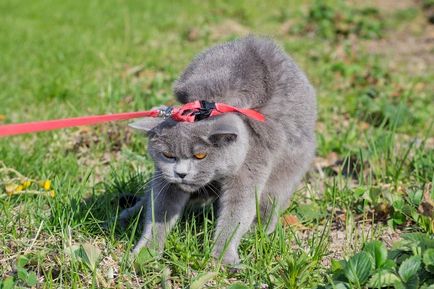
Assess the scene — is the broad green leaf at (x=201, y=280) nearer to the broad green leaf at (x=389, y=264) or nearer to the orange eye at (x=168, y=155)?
the orange eye at (x=168, y=155)

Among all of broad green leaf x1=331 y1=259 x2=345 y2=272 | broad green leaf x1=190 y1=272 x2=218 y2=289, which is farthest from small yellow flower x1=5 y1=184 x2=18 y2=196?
broad green leaf x1=331 y1=259 x2=345 y2=272

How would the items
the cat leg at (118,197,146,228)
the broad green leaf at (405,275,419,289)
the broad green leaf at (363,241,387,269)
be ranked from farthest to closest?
1. the cat leg at (118,197,146,228)
2. the broad green leaf at (363,241,387,269)
3. the broad green leaf at (405,275,419,289)

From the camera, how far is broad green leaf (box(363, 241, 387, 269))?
6.96 feet

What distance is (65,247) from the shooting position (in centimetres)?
239

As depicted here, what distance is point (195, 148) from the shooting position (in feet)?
8.09

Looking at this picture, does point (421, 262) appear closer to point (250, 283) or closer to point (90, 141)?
point (250, 283)

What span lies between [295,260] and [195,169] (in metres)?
0.56

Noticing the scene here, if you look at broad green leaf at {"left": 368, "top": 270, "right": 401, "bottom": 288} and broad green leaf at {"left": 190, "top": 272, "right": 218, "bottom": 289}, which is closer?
broad green leaf at {"left": 368, "top": 270, "right": 401, "bottom": 288}

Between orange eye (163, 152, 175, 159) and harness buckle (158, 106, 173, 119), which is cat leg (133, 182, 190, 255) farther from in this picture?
harness buckle (158, 106, 173, 119)

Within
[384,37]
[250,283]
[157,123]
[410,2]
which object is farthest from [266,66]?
[410,2]

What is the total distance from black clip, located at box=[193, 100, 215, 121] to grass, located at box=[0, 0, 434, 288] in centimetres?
50

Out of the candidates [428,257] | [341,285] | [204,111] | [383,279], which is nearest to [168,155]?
[204,111]

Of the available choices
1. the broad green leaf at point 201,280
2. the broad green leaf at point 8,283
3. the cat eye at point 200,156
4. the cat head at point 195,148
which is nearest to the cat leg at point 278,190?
the cat head at point 195,148

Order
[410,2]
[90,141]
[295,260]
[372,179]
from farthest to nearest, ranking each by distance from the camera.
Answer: [410,2], [90,141], [372,179], [295,260]
